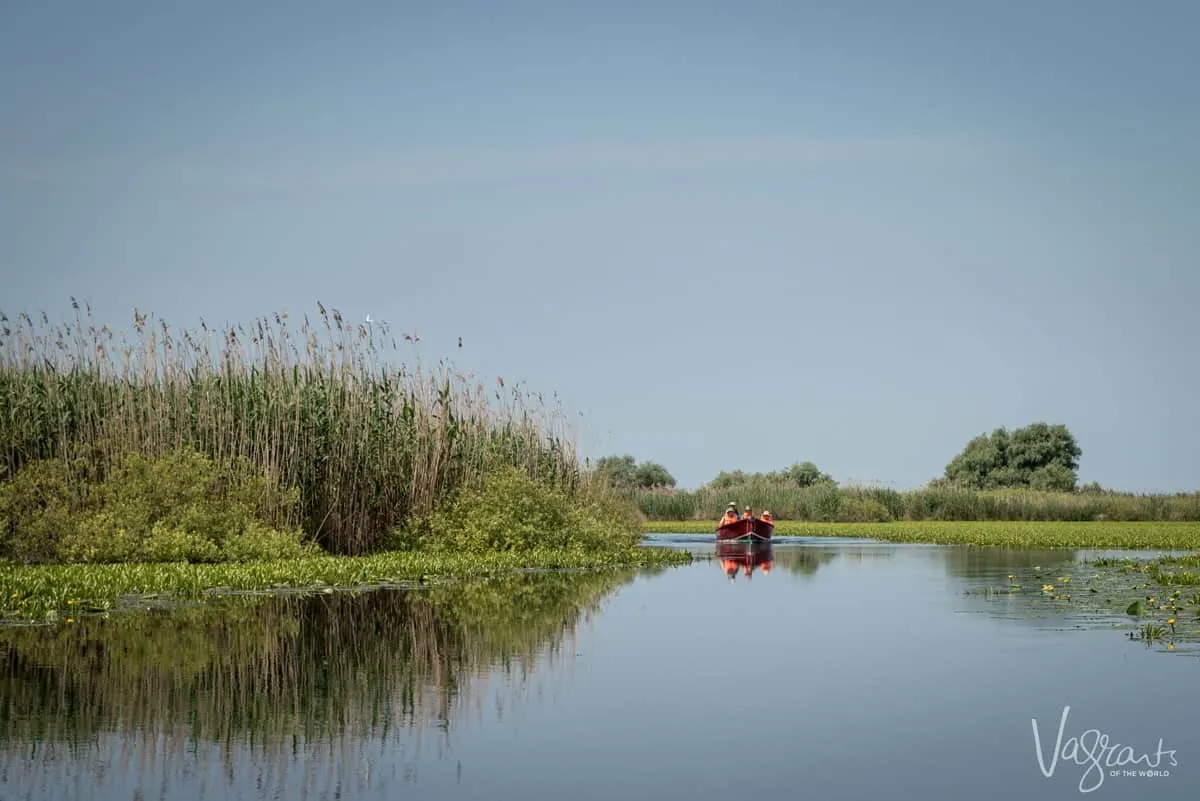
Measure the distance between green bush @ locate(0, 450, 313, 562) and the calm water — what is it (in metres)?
5.91

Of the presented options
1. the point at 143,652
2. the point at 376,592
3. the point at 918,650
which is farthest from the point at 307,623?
the point at 918,650

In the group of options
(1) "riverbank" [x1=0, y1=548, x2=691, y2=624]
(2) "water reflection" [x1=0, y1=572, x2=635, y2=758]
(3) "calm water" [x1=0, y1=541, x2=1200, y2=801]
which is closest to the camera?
(3) "calm water" [x1=0, y1=541, x2=1200, y2=801]

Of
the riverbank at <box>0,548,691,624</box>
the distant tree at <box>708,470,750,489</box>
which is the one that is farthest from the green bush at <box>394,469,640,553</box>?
the distant tree at <box>708,470,750,489</box>

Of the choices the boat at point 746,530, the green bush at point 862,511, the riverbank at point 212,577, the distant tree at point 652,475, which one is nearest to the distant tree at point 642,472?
the distant tree at point 652,475

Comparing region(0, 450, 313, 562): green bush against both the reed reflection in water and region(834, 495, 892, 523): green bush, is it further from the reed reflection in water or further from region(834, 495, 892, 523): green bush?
region(834, 495, 892, 523): green bush

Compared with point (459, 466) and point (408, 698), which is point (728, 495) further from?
point (408, 698)

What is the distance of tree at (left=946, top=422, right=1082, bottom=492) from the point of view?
92812 millimetres

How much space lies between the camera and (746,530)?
138ft

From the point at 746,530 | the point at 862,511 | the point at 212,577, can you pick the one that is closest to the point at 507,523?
the point at 212,577

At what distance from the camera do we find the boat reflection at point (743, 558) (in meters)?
29.4

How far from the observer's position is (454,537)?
27750mm

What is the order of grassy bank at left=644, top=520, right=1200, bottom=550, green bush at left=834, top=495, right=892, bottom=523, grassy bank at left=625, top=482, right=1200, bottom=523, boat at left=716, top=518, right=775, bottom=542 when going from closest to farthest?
grassy bank at left=644, top=520, right=1200, bottom=550 < boat at left=716, top=518, right=775, bottom=542 < grassy bank at left=625, top=482, right=1200, bottom=523 < green bush at left=834, top=495, right=892, bottom=523

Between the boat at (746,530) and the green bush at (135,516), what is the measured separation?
19.4 m

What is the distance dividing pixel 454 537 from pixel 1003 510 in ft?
138
